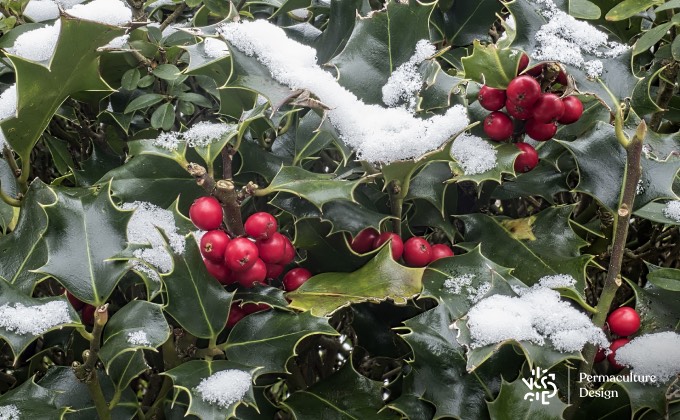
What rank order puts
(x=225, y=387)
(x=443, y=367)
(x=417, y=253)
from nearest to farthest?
(x=225, y=387) < (x=443, y=367) < (x=417, y=253)

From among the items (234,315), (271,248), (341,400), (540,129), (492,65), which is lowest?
(341,400)

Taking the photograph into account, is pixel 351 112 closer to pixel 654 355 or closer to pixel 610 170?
pixel 610 170

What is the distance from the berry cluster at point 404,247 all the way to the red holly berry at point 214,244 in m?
0.23

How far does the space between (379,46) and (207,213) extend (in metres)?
0.45

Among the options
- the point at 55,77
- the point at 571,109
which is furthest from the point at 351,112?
the point at 55,77

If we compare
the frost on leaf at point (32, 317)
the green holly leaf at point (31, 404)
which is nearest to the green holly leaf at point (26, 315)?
the frost on leaf at point (32, 317)

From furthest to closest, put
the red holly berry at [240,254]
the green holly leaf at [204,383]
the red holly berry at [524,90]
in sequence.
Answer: the red holly berry at [524,90] < the red holly berry at [240,254] < the green holly leaf at [204,383]

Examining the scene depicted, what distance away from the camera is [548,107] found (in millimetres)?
1213

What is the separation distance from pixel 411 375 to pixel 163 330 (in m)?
0.40

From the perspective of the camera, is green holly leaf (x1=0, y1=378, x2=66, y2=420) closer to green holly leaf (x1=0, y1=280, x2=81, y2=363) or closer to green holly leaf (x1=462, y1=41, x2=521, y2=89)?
green holly leaf (x1=0, y1=280, x2=81, y2=363)

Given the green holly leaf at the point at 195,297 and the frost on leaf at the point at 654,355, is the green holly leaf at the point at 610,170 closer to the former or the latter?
the frost on leaf at the point at 654,355

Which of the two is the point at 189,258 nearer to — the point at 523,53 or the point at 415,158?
the point at 415,158

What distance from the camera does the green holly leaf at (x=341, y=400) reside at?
116 centimetres

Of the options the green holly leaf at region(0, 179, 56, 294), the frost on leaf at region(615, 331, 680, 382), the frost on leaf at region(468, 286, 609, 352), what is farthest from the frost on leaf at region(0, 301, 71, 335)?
the frost on leaf at region(615, 331, 680, 382)
